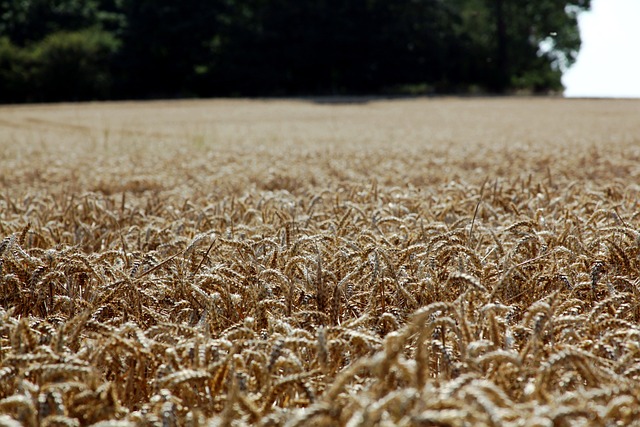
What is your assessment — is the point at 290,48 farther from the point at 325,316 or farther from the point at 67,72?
the point at 325,316

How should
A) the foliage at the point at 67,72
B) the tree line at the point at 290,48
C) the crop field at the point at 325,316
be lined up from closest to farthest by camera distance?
the crop field at the point at 325,316
the foliage at the point at 67,72
the tree line at the point at 290,48

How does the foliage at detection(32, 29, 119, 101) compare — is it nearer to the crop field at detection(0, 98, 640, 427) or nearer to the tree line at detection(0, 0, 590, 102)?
the tree line at detection(0, 0, 590, 102)

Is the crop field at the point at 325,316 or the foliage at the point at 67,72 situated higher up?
the foliage at the point at 67,72

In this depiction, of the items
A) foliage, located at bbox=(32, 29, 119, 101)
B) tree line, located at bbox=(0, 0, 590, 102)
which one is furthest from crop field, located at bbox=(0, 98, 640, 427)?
tree line, located at bbox=(0, 0, 590, 102)

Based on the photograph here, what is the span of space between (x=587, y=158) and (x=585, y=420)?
19.6ft

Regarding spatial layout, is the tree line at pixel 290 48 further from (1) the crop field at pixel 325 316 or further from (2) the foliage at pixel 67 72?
(1) the crop field at pixel 325 316

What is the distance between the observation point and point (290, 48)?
42.8m

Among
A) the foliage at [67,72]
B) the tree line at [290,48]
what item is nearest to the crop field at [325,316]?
the foliage at [67,72]

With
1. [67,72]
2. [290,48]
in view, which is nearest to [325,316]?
[67,72]

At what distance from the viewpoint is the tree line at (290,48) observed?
1650 inches

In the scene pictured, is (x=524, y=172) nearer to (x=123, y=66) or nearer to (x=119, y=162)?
(x=119, y=162)

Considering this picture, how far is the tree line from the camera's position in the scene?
41.9m

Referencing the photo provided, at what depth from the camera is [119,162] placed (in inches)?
273

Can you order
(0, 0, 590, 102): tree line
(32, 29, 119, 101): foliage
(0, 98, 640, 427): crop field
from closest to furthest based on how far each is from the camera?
(0, 98, 640, 427): crop field → (32, 29, 119, 101): foliage → (0, 0, 590, 102): tree line
